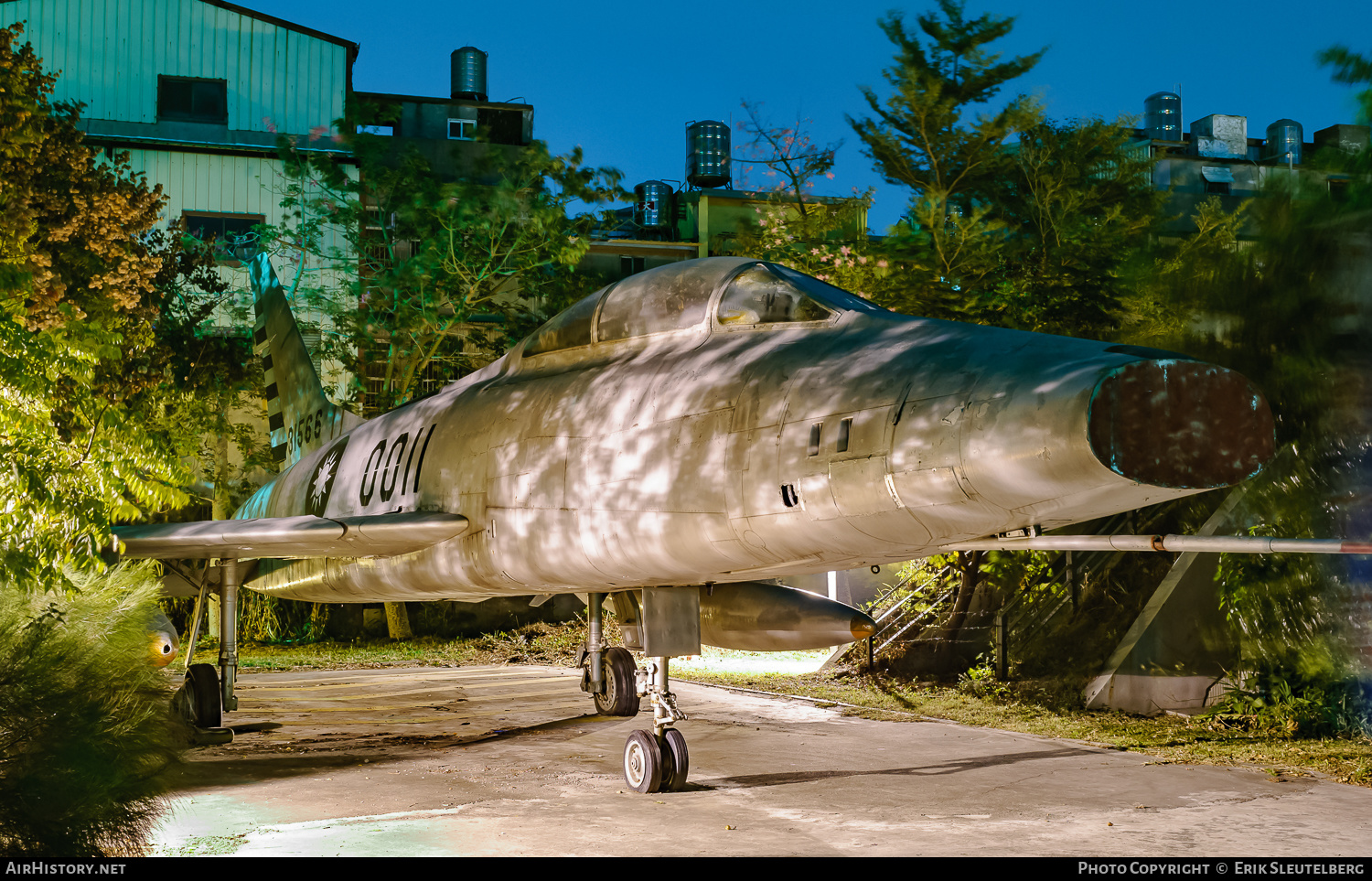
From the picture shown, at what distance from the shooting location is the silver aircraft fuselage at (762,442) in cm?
423

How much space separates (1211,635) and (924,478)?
8.05 m

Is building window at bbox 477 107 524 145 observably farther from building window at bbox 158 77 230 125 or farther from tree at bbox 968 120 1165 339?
tree at bbox 968 120 1165 339

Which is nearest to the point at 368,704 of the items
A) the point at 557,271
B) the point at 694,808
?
the point at 694,808

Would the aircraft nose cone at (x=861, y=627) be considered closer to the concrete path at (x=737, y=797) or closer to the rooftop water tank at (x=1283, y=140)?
the concrete path at (x=737, y=797)

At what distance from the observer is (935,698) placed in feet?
44.9

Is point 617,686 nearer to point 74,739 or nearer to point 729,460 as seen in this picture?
point 729,460

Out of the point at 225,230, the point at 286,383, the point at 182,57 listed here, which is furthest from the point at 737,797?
the point at 182,57

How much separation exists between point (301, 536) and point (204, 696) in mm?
3180

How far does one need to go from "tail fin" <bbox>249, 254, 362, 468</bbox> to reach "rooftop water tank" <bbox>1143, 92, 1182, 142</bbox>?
42439mm

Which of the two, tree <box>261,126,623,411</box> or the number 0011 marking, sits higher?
tree <box>261,126,623,411</box>

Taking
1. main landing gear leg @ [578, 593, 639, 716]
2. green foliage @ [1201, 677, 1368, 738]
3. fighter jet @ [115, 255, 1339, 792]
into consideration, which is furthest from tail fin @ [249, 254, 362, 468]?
green foliage @ [1201, 677, 1368, 738]

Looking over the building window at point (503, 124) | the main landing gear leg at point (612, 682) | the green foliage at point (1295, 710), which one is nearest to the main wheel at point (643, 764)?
the main landing gear leg at point (612, 682)

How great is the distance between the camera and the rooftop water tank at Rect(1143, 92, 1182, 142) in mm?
48562

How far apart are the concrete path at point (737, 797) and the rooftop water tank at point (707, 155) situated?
112 ft
